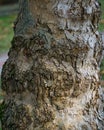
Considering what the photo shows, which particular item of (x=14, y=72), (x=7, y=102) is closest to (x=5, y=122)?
(x=7, y=102)

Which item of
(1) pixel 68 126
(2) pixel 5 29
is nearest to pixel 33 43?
(1) pixel 68 126

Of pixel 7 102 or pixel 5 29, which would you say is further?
pixel 5 29

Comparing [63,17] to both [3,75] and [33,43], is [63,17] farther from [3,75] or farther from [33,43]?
[3,75]

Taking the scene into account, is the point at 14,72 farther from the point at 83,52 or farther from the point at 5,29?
the point at 5,29

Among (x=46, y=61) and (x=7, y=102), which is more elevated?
(x=46, y=61)

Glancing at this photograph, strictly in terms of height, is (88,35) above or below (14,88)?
above

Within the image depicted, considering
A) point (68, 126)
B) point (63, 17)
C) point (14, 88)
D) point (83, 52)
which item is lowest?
point (68, 126)
